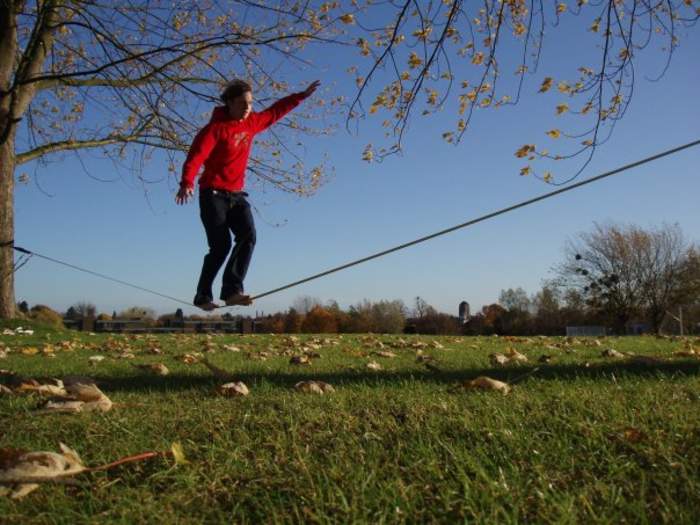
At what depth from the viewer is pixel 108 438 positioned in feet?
7.66

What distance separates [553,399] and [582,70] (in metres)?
4.38

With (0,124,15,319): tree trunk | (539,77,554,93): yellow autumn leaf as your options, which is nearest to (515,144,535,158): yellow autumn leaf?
(539,77,554,93): yellow autumn leaf

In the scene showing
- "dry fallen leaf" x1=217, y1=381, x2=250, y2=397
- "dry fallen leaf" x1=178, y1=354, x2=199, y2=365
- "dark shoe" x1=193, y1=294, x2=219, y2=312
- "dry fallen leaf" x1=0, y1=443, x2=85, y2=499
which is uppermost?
"dark shoe" x1=193, y1=294, x2=219, y2=312

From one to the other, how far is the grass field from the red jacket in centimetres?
245

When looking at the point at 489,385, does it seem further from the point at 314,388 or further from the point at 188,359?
the point at 188,359

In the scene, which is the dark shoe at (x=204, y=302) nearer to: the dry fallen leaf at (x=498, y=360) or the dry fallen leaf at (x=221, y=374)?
the dry fallen leaf at (x=221, y=374)

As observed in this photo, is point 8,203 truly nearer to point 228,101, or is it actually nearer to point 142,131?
point 142,131

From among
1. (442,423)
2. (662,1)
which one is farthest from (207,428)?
(662,1)

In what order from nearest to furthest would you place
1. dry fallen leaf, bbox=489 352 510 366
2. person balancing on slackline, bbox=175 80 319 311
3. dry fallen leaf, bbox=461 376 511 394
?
dry fallen leaf, bbox=461 376 511 394 → dry fallen leaf, bbox=489 352 510 366 → person balancing on slackline, bbox=175 80 319 311

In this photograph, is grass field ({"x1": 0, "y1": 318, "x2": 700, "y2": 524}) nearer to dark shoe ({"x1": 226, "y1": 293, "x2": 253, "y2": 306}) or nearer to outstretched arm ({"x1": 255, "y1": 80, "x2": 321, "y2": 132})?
dark shoe ({"x1": 226, "y1": 293, "x2": 253, "y2": 306})

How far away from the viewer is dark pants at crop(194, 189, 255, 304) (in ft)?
17.4

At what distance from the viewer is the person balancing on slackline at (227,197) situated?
5293mm

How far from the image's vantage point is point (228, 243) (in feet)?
17.8

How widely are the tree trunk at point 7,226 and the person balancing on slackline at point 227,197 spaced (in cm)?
739
